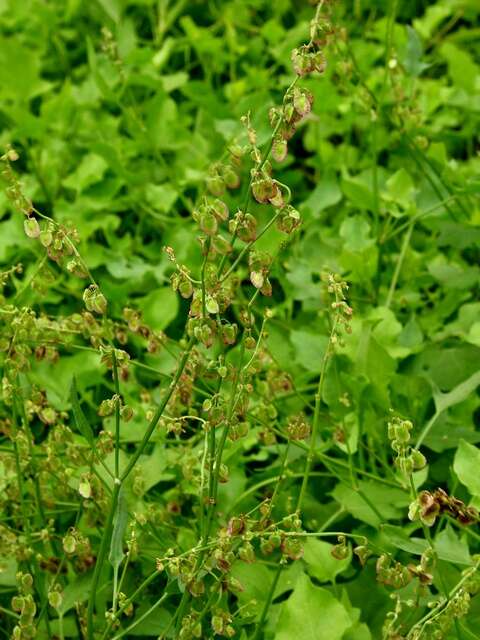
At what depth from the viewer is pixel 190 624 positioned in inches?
40.8

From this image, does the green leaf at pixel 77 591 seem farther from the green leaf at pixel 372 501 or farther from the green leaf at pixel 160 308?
the green leaf at pixel 160 308

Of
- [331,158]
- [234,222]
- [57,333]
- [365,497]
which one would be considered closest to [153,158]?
[331,158]

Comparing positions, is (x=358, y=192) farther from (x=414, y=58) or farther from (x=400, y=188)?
(x=414, y=58)

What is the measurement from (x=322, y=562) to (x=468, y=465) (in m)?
0.20

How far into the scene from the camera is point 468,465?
118cm

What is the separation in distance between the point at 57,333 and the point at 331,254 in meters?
0.60

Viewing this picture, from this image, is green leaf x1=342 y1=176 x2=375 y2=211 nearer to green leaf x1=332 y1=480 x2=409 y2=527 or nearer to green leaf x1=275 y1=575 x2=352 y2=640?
green leaf x1=332 y1=480 x2=409 y2=527

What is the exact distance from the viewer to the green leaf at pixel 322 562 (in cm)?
123

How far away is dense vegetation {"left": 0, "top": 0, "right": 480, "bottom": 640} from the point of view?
3.33 feet

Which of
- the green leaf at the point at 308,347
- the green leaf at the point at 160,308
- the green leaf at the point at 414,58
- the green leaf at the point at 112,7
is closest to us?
the green leaf at the point at 308,347

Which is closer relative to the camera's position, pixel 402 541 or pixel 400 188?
pixel 402 541

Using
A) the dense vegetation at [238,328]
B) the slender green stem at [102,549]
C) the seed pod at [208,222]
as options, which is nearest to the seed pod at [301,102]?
the dense vegetation at [238,328]

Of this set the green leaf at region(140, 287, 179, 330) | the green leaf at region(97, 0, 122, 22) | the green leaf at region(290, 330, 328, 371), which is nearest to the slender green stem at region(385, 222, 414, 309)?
the green leaf at region(290, 330, 328, 371)

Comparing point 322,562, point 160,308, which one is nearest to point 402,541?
point 322,562
